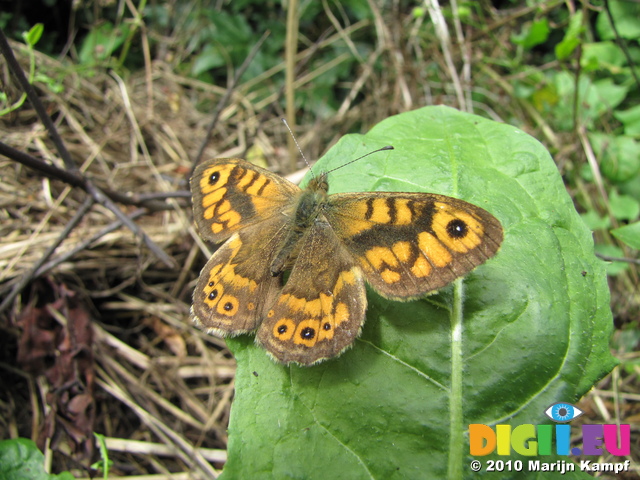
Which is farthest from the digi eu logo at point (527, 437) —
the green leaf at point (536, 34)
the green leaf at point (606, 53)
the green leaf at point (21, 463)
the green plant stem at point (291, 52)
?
the green leaf at point (606, 53)

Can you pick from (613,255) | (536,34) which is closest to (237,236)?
(613,255)

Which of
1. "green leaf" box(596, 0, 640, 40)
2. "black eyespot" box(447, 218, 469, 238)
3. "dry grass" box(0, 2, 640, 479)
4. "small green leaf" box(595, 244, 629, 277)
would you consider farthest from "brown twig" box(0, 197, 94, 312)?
"green leaf" box(596, 0, 640, 40)

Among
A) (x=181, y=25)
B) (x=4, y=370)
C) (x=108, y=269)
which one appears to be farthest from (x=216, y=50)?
(x=4, y=370)

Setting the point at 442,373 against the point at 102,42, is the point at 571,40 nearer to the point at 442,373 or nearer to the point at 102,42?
the point at 442,373

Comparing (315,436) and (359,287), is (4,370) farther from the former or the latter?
(359,287)

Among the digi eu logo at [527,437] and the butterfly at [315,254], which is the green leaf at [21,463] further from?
the digi eu logo at [527,437]

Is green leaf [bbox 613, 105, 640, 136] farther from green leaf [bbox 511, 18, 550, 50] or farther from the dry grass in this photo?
green leaf [bbox 511, 18, 550, 50]
